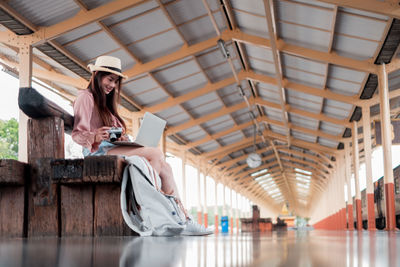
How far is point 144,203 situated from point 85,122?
2.12ft

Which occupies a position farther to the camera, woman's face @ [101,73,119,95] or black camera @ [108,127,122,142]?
woman's face @ [101,73,119,95]

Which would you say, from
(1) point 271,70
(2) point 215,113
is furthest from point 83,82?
(2) point 215,113

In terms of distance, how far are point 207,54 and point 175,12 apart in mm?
2932

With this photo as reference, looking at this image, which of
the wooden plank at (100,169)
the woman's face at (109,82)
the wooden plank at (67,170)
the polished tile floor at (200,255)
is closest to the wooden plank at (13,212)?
the wooden plank at (67,170)

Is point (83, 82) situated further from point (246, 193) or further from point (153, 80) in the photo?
point (246, 193)

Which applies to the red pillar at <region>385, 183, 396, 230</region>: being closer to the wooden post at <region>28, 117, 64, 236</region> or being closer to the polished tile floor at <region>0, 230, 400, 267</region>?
the wooden post at <region>28, 117, 64, 236</region>

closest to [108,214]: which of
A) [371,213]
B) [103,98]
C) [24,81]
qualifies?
[103,98]

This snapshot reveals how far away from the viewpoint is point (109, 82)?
3.28m

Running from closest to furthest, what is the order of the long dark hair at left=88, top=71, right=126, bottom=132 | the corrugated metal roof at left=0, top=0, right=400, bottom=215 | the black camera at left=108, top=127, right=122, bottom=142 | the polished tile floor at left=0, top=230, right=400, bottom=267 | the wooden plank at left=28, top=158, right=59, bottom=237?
the polished tile floor at left=0, top=230, right=400, bottom=267
the wooden plank at left=28, top=158, right=59, bottom=237
the black camera at left=108, top=127, right=122, bottom=142
the long dark hair at left=88, top=71, right=126, bottom=132
the corrugated metal roof at left=0, top=0, right=400, bottom=215

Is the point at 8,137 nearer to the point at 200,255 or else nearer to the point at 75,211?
the point at 75,211

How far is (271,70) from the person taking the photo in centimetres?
1453

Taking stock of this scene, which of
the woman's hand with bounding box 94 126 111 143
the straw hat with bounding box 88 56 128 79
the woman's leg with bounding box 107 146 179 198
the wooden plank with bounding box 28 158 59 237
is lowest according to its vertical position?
the wooden plank with bounding box 28 158 59 237

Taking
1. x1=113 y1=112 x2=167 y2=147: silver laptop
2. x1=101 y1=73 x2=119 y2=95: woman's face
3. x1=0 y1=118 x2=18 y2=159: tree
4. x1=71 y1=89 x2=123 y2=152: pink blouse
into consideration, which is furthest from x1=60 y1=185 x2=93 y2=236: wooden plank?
x1=0 y1=118 x2=18 y2=159: tree

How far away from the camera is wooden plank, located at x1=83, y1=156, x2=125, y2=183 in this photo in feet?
8.36
